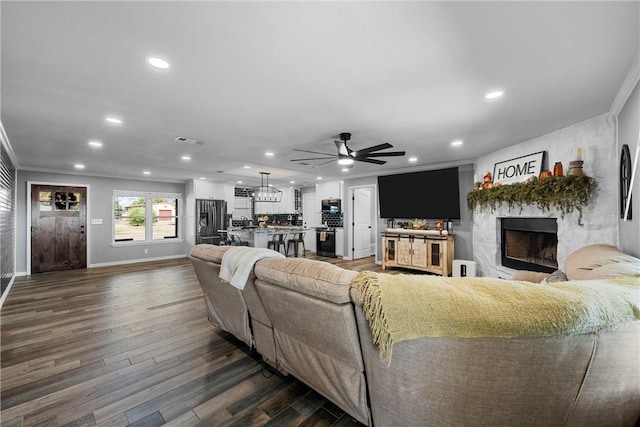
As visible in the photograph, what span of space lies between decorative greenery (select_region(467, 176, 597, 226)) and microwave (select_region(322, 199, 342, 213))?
4230mm

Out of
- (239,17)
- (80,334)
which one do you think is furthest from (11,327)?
(239,17)

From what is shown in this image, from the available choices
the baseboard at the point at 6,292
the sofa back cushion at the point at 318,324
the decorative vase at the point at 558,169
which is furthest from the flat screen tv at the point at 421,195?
the baseboard at the point at 6,292

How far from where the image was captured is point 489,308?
107cm

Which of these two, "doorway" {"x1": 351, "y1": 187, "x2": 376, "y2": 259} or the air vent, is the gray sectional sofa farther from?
"doorway" {"x1": 351, "y1": 187, "x2": 376, "y2": 259}

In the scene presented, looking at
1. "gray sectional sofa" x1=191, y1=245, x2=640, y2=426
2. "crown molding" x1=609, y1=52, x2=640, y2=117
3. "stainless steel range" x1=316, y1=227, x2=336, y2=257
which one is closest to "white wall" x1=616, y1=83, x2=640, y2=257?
"crown molding" x1=609, y1=52, x2=640, y2=117

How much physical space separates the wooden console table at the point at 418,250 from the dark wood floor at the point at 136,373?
14.2ft

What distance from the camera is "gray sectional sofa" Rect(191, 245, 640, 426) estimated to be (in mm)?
1057

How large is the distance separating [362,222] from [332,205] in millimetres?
1036

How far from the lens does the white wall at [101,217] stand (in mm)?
6004

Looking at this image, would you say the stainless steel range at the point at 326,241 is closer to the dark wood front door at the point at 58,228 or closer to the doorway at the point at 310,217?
the doorway at the point at 310,217

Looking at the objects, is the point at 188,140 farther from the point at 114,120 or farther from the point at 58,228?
the point at 58,228

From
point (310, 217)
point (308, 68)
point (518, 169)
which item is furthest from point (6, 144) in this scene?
point (518, 169)

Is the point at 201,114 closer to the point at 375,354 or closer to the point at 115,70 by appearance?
the point at 115,70

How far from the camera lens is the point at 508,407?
1.16m
